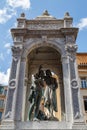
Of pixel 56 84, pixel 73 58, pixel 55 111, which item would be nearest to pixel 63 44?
pixel 73 58

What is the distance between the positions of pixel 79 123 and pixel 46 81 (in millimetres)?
3646

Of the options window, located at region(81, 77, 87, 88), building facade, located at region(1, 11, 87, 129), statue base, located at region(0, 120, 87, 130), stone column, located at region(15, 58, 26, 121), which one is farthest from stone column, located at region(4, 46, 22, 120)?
window, located at region(81, 77, 87, 88)

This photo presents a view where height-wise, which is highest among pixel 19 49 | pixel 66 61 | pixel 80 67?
pixel 80 67

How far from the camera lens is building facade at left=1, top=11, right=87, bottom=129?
928cm

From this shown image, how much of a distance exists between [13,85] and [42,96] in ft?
6.27

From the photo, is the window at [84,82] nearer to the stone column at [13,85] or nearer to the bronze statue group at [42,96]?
the bronze statue group at [42,96]

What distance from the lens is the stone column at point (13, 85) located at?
9.45 metres

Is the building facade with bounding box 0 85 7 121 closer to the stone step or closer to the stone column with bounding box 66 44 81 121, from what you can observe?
the stone column with bounding box 66 44 81 121

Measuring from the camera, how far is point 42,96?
1134 cm

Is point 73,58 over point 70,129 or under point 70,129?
over

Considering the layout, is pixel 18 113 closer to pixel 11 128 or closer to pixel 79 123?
pixel 11 128

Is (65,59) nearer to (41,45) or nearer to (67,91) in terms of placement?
(41,45)

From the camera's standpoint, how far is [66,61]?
11266 millimetres

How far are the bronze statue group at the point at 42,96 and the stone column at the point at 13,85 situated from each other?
106 centimetres
